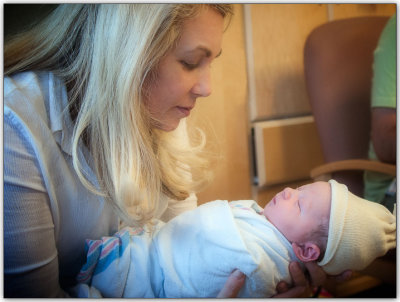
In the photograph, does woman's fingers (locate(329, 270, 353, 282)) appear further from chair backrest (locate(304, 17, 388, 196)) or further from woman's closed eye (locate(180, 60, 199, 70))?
woman's closed eye (locate(180, 60, 199, 70))

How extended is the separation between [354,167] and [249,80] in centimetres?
25

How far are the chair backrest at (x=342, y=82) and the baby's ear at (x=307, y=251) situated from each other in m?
0.17

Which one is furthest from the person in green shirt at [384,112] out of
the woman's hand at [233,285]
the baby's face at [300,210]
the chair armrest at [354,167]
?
the woman's hand at [233,285]

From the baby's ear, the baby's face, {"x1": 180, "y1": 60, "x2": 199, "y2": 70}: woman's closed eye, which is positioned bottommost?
the baby's ear

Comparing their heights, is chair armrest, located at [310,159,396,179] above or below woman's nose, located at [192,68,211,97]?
below

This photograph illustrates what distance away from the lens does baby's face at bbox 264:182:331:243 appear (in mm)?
551

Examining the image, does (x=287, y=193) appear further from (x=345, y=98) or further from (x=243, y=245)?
(x=345, y=98)

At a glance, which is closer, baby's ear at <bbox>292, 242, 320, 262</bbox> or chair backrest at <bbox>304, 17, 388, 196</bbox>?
baby's ear at <bbox>292, 242, 320, 262</bbox>

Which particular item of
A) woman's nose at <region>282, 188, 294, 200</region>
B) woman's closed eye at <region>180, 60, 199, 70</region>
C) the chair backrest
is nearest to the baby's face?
woman's nose at <region>282, 188, 294, 200</region>

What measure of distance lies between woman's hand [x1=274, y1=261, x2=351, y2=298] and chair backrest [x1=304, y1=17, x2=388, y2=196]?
176mm

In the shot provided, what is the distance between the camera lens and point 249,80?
2.19ft

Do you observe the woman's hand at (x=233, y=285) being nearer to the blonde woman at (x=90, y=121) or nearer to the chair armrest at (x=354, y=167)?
the blonde woman at (x=90, y=121)

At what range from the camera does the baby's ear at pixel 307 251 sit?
552 millimetres

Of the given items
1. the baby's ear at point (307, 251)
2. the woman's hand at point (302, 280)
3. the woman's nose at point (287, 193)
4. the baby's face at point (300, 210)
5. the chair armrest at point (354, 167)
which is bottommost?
the woman's hand at point (302, 280)
